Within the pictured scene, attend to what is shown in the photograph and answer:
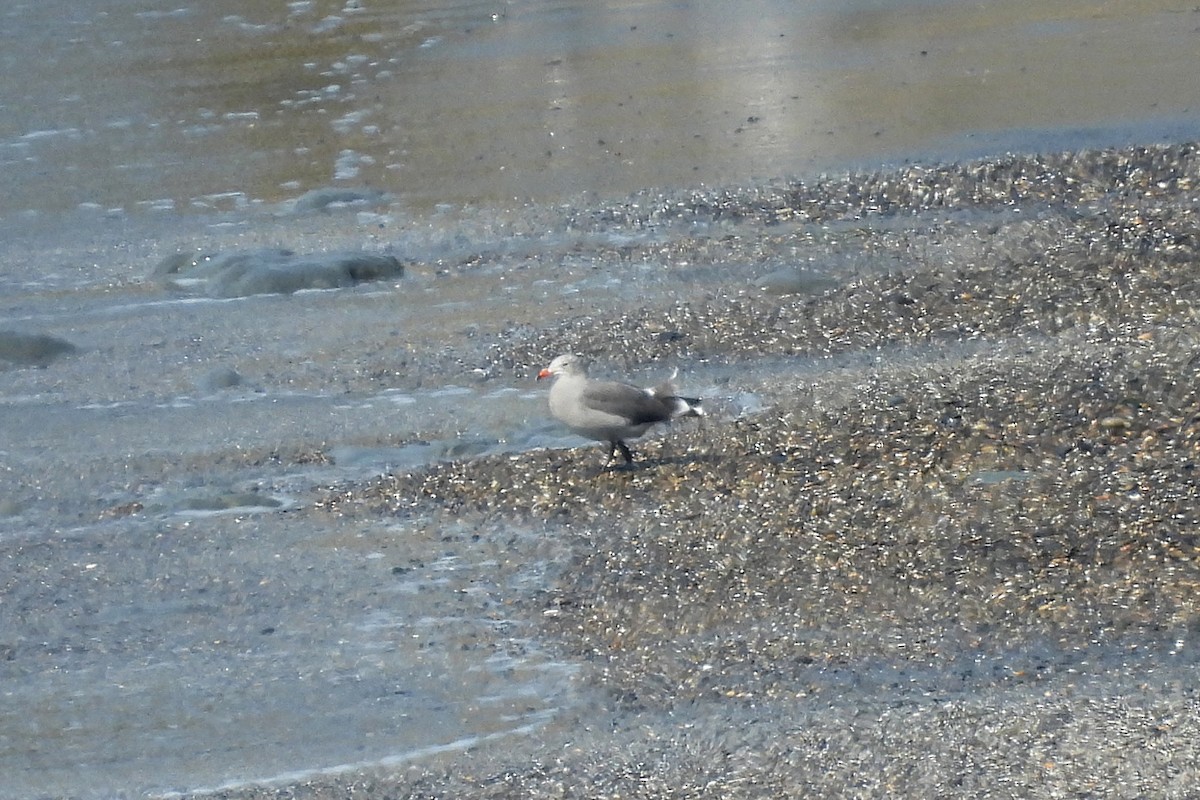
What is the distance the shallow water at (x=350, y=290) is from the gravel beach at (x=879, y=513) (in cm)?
22

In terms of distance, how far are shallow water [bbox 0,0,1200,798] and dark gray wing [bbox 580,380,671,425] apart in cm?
61

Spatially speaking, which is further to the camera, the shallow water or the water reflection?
the water reflection

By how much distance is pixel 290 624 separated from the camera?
6625mm

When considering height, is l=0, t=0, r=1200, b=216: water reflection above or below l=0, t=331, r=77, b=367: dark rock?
below

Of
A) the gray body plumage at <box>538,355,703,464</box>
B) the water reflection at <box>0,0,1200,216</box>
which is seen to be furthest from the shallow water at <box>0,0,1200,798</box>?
the gray body plumage at <box>538,355,703,464</box>

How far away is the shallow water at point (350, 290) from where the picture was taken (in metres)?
6.16

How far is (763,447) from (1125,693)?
101 inches

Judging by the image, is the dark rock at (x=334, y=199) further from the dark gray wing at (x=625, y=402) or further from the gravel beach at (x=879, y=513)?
the dark gray wing at (x=625, y=402)

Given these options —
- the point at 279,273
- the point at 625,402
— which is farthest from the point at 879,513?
the point at 279,273

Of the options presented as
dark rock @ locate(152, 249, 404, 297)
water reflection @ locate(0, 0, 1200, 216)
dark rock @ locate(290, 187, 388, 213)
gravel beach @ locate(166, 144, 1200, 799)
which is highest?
gravel beach @ locate(166, 144, 1200, 799)

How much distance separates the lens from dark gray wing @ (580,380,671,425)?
25.0 ft

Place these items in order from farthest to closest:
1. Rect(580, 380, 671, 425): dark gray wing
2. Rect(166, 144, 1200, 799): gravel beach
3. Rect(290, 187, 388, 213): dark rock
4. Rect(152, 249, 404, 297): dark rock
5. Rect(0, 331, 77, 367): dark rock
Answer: Rect(290, 187, 388, 213): dark rock, Rect(152, 249, 404, 297): dark rock, Rect(0, 331, 77, 367): dark rock, Rect(580, 380, 671, 425): dark gray wing, Rect(166, 144, 1200, 799): gravel beach

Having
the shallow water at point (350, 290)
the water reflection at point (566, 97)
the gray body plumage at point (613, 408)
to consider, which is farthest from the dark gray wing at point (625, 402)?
the water reflection at point (566, 97)

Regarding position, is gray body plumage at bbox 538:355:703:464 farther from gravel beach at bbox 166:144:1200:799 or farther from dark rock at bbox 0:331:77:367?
dark rock at bbox 0:331:77:367
